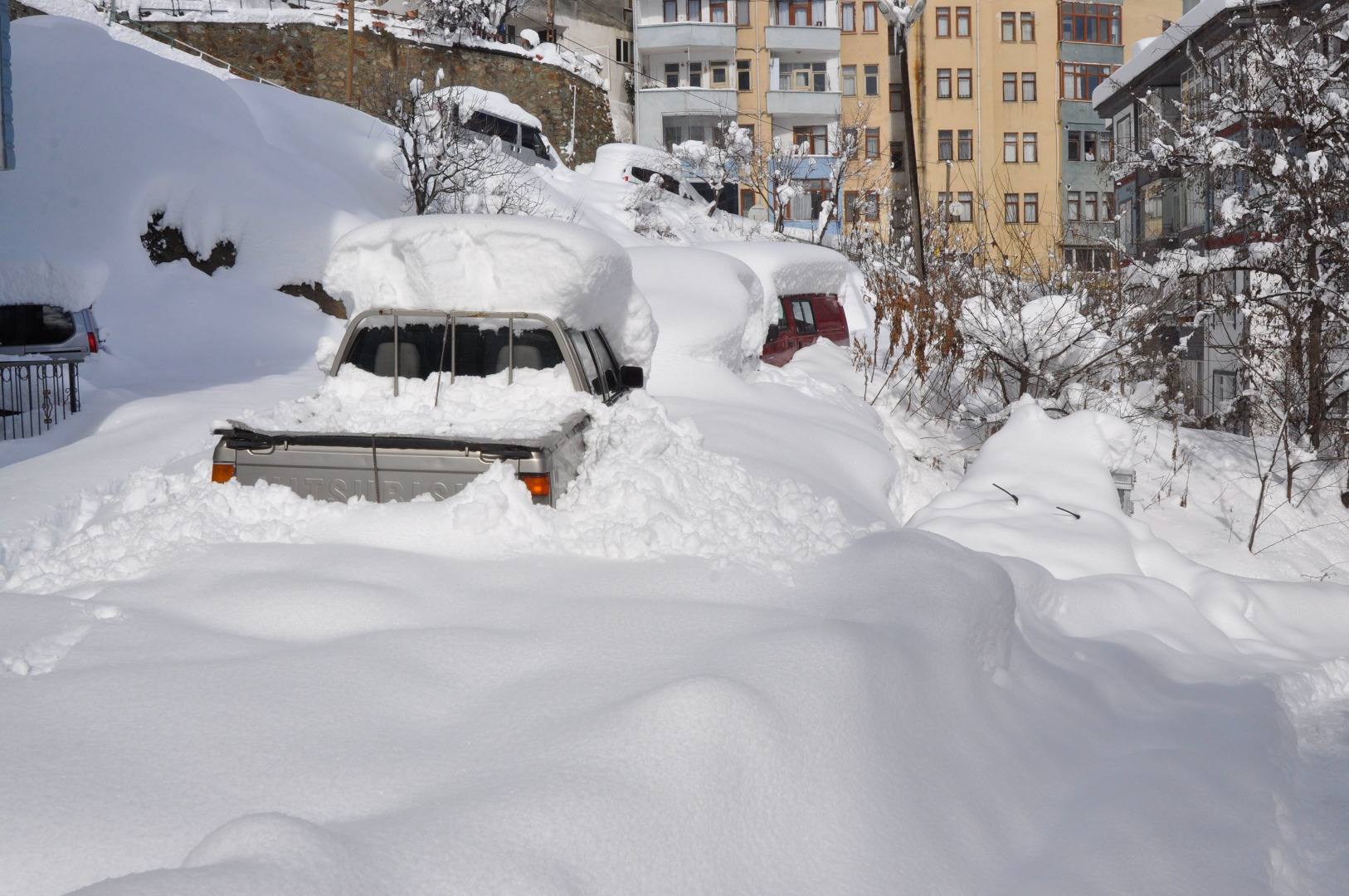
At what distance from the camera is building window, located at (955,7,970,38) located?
54.9 m

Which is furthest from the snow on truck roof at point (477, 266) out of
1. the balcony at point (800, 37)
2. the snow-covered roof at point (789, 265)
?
the balcony at point (800, 37)

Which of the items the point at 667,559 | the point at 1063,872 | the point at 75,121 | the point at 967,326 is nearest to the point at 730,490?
the point at 667,559

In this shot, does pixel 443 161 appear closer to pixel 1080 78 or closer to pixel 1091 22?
pixel 1080 78

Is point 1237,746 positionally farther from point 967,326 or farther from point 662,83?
point 662,83

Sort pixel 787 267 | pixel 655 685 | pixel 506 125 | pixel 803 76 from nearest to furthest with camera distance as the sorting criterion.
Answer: pixel 655 685 → pixel 787 267 → pixel 506 125 → pixel 803 76

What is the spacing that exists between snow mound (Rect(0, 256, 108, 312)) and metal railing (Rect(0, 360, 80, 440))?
187cm

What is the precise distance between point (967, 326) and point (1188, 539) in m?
3.71

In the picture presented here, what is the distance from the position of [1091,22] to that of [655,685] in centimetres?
6076

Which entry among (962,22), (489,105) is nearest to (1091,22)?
(962,22)

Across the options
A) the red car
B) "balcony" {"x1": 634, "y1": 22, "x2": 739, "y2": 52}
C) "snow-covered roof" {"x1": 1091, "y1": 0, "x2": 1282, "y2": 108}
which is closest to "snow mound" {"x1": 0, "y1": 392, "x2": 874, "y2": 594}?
the red car

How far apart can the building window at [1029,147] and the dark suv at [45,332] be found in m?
49.1

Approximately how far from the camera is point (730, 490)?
7207 mm

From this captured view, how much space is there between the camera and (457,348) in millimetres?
7004

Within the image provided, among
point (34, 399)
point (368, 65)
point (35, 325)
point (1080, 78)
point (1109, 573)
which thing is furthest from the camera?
point (1080, 78)
